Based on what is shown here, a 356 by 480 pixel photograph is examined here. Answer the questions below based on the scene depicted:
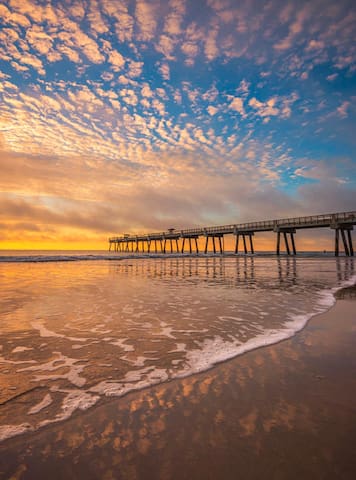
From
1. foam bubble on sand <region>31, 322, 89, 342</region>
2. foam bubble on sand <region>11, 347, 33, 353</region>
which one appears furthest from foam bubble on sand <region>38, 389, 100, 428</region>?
foam bubble on sand <region>31, 322, 89, 342</region>

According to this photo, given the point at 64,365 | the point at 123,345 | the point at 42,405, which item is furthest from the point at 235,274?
the point at 42,405

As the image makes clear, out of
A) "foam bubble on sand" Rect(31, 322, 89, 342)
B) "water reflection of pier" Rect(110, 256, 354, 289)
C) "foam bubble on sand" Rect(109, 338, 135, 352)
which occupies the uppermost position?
"water reflection of pier" Rect(110, 256, 354, 289)

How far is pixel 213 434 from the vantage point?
6.23 feet

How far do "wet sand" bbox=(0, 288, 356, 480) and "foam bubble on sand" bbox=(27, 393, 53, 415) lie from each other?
31 cm

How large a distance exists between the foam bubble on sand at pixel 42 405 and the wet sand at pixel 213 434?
Answer: 0.31 meters

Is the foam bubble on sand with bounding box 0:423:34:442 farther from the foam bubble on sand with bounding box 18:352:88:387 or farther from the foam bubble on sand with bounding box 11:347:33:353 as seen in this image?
the foam bubble on sand with bounding box 11:347:33:353

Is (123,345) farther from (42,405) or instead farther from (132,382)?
(42,405)

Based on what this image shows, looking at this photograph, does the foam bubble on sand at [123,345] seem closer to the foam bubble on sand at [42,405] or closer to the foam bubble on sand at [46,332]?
the foam bubble on sand at [46,332]

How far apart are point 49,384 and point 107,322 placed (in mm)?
2346

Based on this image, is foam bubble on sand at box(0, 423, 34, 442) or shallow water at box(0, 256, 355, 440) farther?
shallow water at box(0, 256, 355, 440)

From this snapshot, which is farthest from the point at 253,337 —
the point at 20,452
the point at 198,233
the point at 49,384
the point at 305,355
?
the point at 198,233

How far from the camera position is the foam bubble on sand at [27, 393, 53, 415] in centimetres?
223

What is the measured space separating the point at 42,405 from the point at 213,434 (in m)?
1.49

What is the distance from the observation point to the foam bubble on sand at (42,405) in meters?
2.23
